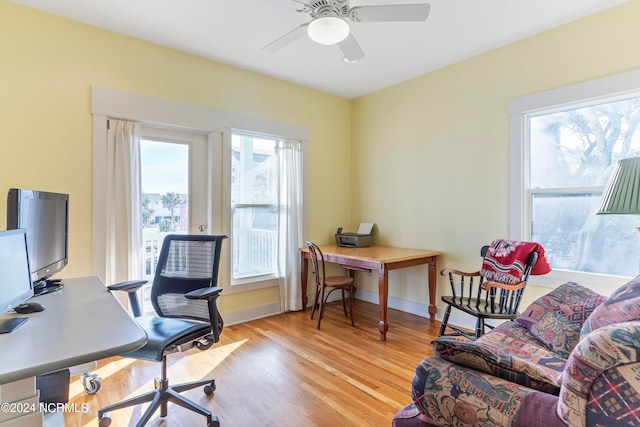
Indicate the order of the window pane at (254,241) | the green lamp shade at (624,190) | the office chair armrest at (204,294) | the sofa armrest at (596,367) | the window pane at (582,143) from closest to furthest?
1. the sofa armrest at (596,367)
2. the green lamp shade at (624,190)
3. the office chair armrest at (204,294)
4. the window pane at (582,143)
5. the window pane at (254,241)

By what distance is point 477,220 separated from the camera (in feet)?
10.3

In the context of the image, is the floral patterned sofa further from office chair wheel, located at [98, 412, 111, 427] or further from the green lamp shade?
office chair wheel, located at [98, 412, 111, 427]

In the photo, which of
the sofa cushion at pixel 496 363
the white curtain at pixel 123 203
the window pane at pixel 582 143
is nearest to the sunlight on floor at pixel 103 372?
the white curtain at pixel 123 203

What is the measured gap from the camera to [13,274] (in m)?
1.24

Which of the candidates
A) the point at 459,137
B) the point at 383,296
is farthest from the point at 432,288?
the point at 459,137

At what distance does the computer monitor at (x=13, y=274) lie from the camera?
1.15 meters

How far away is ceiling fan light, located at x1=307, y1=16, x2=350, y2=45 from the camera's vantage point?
71.1 inches

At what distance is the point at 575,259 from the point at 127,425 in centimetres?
331

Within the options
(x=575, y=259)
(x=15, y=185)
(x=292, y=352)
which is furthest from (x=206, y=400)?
(x=575, y=259)

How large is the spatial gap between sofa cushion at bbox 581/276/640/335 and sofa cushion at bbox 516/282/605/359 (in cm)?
40

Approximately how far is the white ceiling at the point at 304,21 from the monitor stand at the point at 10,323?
2.14m

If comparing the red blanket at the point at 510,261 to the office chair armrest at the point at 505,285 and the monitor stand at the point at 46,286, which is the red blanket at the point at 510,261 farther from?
the monitor stand at the point at 46,286

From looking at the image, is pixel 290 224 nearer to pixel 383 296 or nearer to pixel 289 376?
pixel 383 296

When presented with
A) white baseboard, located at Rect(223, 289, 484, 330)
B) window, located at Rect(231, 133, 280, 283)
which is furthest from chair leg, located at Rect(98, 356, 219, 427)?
window, located at Rect(231, 133, 280, 283)
